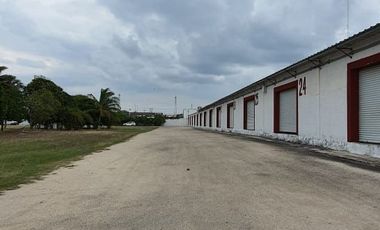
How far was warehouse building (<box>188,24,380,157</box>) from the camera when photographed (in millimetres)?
15852

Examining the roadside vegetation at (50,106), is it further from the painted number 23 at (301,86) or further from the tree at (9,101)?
the painted number 23 at (301,86)

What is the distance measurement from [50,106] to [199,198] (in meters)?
45.7

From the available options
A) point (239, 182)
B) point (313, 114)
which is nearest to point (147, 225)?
point (239, 182)

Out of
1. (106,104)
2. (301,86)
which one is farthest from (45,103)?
(301,86)

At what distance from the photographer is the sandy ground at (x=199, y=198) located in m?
6.08

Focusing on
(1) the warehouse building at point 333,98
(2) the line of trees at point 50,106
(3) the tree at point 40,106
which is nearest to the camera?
(1) the warehouse building at point 333,98

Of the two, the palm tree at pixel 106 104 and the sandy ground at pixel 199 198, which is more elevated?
the palm tree at pixel 106 104

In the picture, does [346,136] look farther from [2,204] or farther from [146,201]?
[2,204]

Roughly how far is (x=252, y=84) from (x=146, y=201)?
28.4 metres

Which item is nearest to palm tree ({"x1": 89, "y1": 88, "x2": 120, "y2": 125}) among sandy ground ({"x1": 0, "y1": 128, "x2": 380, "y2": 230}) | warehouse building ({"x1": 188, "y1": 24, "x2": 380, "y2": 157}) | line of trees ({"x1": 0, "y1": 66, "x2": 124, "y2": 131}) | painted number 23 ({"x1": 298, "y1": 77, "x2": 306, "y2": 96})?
line of trees ({"x1": 0, "y1": 66, "x2": 124, "y2": 131})

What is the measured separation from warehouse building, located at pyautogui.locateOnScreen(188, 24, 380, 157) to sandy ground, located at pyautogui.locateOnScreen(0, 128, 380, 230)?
4.57 m

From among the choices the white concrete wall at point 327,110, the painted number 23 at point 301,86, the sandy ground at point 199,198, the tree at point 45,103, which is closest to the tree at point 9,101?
the tree at point 45,103

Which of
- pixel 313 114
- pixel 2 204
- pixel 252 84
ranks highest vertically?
pixel 252 84

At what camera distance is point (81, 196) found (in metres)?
8.20
